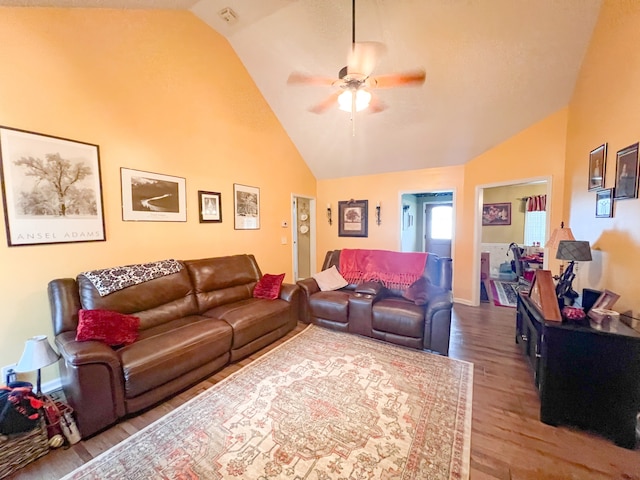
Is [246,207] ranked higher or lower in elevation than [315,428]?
higher

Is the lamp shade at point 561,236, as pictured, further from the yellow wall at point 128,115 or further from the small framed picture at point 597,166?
the yellow wall at point 128,115

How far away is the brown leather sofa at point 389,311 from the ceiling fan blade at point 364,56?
234cm

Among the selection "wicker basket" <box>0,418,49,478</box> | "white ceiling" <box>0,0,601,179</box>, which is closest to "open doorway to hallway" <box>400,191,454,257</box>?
"white ceiling" <box>0,0,601,179</box>

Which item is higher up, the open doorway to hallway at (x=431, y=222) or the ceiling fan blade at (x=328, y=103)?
the ceiling fan blade at (x=328, y=103)

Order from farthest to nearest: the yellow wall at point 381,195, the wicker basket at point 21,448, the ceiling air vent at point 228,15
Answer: the yellow wall at point 381,195
the ceiling air vent at point 228,15
the wicker basket at point 21,448

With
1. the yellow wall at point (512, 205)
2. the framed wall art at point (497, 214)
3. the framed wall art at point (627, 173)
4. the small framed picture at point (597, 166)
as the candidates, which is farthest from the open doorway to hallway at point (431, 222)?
the framed wall art at point (627, 173)

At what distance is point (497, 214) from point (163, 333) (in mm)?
7462

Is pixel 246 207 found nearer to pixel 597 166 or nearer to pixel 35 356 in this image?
pixel 35 356

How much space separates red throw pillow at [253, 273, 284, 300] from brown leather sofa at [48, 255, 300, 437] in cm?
8

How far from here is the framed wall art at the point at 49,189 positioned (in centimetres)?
199

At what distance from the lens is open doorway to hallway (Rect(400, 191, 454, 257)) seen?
7250mm

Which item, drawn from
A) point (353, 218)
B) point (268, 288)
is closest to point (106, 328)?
point (268, 288)

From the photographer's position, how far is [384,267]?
3633 mm

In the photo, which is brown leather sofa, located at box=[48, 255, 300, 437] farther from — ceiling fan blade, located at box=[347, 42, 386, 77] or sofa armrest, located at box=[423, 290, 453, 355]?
ceiling fan blade, located at box=[347, 42, 386, 77]
